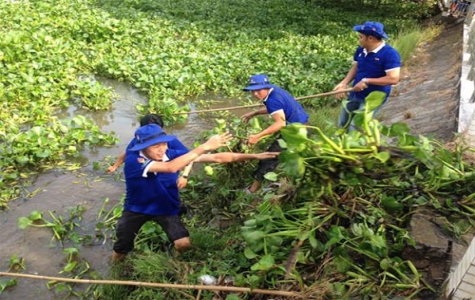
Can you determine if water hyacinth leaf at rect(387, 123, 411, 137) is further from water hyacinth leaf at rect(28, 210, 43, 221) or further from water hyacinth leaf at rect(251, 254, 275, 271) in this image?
water hyacinth leaf at rect(28, 210, 43, 221)

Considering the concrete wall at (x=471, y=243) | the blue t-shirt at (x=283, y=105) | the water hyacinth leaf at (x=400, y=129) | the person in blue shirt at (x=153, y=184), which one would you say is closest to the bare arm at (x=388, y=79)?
the concrete wall at (x=471, y=243)

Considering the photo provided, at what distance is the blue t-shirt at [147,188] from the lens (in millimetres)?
3338

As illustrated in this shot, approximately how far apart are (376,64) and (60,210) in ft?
12.8

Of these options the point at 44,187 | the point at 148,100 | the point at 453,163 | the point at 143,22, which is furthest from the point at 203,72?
the point at 453,163

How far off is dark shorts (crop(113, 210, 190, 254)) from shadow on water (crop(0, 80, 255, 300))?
0.46 meters

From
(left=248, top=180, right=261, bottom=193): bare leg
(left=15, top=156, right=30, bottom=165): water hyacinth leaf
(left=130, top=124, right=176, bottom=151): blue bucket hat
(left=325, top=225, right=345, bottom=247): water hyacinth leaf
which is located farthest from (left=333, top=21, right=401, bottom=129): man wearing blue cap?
(left=15, top=156, right=30, bottom=165): water hyacinth leaf

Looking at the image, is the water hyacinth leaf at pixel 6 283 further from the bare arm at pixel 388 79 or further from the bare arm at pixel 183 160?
the bare arm at pixel 388 79

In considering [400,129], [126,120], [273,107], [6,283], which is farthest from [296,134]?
[126,120]

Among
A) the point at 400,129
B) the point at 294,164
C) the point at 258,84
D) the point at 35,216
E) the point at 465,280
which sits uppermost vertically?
the point at 400,129

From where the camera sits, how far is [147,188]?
134 inches

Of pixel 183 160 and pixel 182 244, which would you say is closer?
pixel 183 160

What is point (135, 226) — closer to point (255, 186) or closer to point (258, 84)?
point (255, 186)

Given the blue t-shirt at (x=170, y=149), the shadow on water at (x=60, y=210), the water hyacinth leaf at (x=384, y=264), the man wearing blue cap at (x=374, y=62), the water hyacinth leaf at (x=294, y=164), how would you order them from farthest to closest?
the man wearing blue cap at (x=374, y=62)
the shadow on water at (x=60, y=210)
the blue t-shirt at (x=170, y=149)
the water hyacinth leaf at (x=384, y=264)
the water hyacinth leaf at (x=294, y=164)

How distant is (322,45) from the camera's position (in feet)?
35.4
